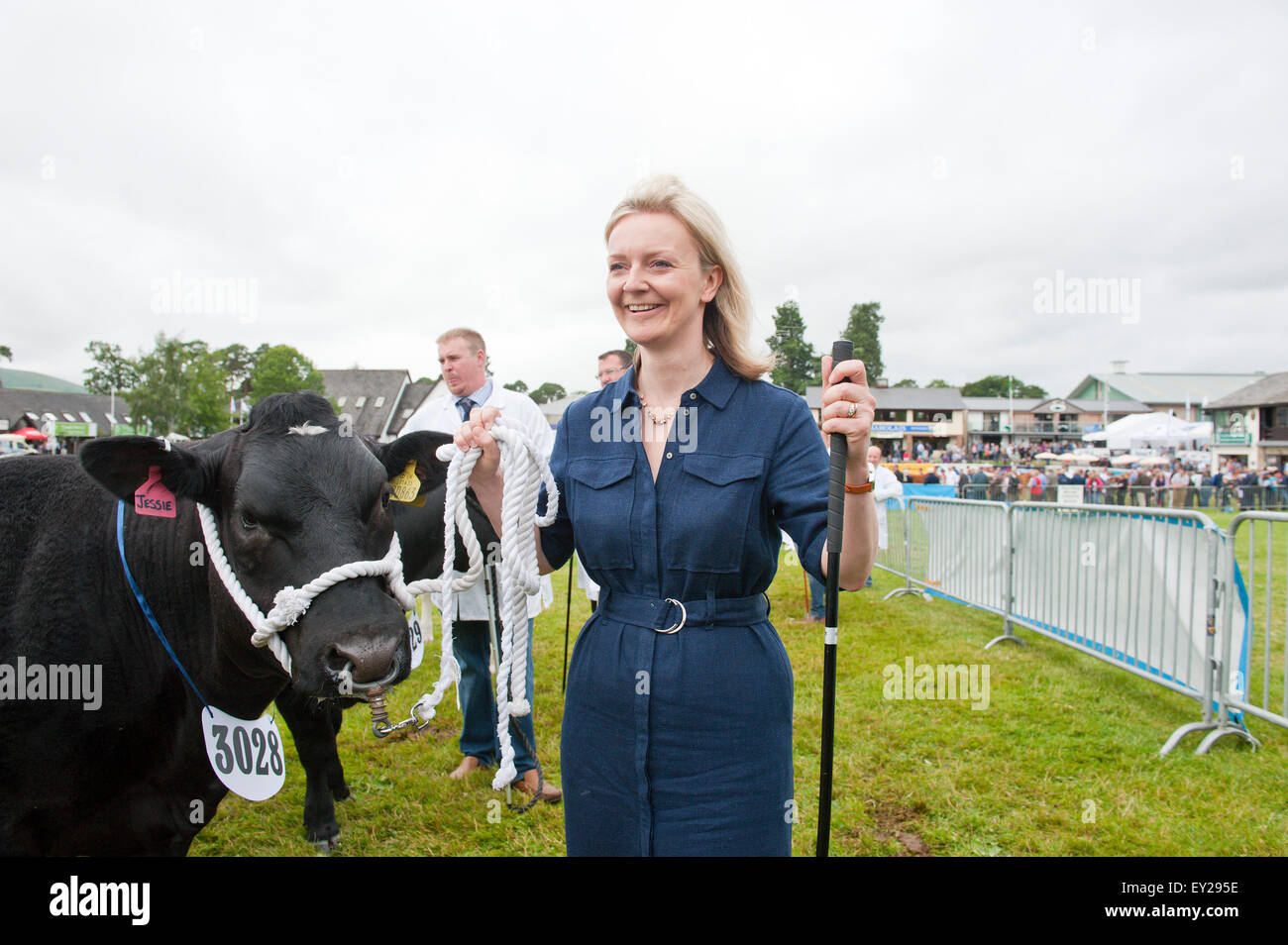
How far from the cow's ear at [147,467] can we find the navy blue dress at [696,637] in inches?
57.4

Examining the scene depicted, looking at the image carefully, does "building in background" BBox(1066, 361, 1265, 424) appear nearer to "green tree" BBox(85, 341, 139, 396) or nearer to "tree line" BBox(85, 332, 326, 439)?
"tree line" BBox(85, 332, 326, 439)

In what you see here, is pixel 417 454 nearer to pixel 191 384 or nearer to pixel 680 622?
pixel 680 622

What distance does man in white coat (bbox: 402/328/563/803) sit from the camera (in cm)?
449

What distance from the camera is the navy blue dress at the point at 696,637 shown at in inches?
70.4

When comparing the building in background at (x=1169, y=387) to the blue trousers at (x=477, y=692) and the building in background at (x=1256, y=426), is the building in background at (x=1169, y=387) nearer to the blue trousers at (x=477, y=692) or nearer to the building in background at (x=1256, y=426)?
the building in background at (x=1256, y=426)

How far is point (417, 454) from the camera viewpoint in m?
2.88

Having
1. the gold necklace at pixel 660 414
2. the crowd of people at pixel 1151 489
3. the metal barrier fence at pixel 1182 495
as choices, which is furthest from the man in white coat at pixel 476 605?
the metal barrier fence at pixel 1182 495

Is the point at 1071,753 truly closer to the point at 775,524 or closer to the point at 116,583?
the point at 775,524

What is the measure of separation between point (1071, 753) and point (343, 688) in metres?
4.85

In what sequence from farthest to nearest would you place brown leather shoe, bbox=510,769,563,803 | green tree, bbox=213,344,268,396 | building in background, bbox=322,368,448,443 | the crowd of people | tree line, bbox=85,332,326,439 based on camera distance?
1. green tree, bbox=213,344,268,396
2. building in background, bbox=322,368,448,443
3. tree line, bbox=85,332,326,439
4. the crowd of people
5. brown leather shoe, bbox=510,769,563,803

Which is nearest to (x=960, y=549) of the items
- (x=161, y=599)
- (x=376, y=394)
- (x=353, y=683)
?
(x=353, y=683)

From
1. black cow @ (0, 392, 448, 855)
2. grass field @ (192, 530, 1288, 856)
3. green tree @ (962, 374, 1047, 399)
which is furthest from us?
green tree @ (962, 374, 1047, 399)

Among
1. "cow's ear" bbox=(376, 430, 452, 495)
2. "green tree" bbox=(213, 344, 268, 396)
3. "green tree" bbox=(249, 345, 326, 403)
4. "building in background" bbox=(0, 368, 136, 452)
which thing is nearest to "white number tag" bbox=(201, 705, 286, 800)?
"cow's ear" bbox=(376, 430, 452, 495)

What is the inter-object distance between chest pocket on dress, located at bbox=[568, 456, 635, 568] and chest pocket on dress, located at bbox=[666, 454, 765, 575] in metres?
0.14
